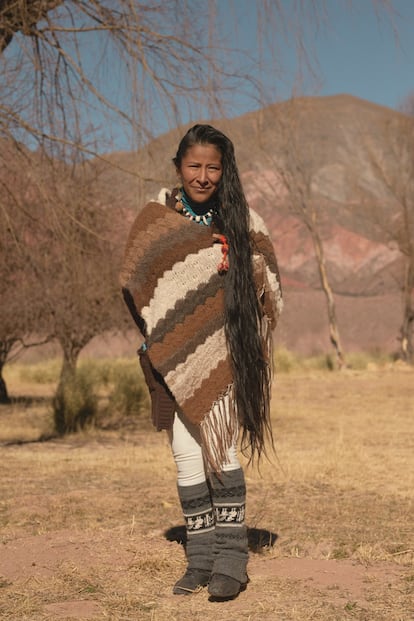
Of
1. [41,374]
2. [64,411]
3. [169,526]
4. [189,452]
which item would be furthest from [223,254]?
[41,374]

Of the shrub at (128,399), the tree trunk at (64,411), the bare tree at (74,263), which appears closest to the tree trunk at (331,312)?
the bare tree at (74,263)

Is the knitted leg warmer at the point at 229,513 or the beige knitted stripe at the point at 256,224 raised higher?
the beige knitted stripe at the point at 256,224

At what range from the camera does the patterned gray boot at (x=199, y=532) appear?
3.32m

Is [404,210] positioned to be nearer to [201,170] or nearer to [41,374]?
[41,374]

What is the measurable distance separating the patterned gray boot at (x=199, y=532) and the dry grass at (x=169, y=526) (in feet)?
0.43

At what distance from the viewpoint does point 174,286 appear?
3.23 metres

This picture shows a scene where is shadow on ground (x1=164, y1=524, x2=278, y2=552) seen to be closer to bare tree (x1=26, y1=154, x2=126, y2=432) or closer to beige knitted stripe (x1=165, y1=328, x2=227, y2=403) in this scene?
beige knitted stripe (x1=165, y1=328, x2=227, y2=403)

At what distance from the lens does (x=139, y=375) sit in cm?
1280

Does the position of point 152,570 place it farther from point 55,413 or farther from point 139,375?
point 139,375

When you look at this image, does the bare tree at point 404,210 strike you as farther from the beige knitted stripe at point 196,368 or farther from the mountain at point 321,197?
the beige knitted stripe at point 196,368

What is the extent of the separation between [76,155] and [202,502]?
347 centimetres

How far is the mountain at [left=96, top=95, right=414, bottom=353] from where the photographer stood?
266 inches

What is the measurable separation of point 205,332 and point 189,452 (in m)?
0.48

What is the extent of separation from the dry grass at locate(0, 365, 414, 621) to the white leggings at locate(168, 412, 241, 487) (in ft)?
1.50
